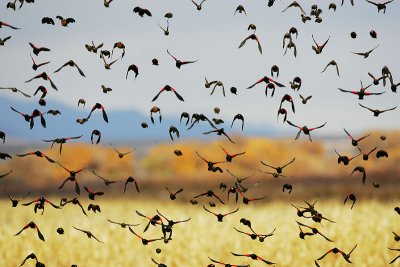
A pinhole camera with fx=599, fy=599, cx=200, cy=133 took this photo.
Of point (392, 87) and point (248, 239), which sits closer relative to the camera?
point (392, 87)

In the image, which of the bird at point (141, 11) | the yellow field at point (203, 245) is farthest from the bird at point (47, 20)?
the yellow field at point (203, 245)

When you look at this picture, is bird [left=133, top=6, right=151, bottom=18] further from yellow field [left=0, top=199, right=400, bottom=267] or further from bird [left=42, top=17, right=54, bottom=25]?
yellow field [left=0, top=199, right=400, bottom=267]

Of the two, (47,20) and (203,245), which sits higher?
(47,20)

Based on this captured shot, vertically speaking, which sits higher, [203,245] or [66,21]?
[66,21]

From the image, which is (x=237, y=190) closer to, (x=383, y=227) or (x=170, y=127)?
(x=170, y=127)

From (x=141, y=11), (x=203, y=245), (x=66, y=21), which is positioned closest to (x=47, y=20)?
A: (x=66, y=21)

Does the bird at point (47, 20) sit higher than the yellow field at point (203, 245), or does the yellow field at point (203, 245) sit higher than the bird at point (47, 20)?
the bird at point (47, 20)

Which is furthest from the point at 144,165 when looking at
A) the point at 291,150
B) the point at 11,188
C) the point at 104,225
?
the point at 104,225

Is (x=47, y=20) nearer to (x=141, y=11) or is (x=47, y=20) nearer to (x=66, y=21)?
(x=66, y=21)

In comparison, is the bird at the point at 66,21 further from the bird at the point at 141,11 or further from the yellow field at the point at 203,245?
the yellow field at the point at 203,245

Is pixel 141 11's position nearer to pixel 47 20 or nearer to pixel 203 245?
pixel 47 20

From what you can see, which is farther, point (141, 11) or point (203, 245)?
point (203, 245)
